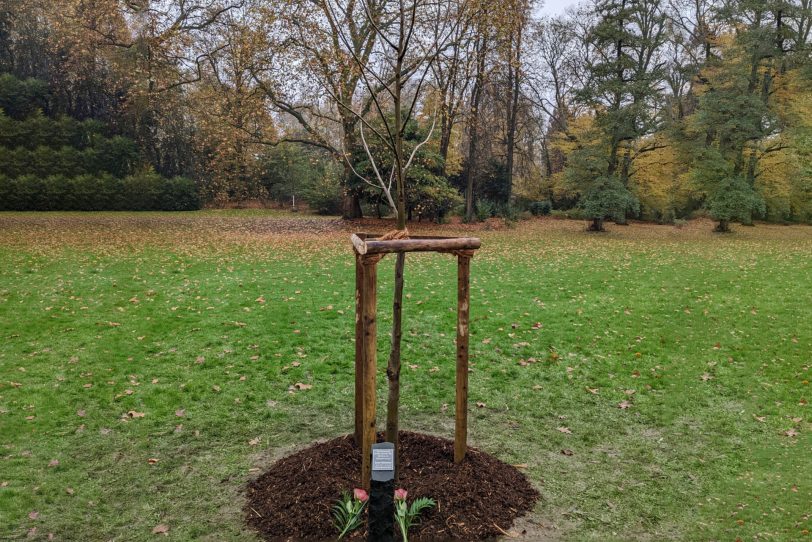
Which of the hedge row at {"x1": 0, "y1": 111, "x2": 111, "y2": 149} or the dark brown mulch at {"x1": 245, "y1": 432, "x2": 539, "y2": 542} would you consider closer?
the dark brown mulch at {"x1": 245, "y1": 432, "x2": 539, "y2": 542}

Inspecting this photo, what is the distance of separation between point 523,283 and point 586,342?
3815mm

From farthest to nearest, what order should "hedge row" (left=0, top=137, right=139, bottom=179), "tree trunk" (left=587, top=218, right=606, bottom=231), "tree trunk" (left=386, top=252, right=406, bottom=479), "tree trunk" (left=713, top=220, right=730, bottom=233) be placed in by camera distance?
1. "hedge row" (left=0, top=137, right=139, bottom=179)
2. "tree trunk" (left=587, top=218, right=606, bottom=231)
3. "tree trunk" (left=713, top=220, right=730, bottom=233)
4. "tree trunk" (left=386, top=252, right=406, bottom=479)

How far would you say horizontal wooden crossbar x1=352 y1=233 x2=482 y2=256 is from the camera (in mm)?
3679

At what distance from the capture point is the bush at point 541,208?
34841mm

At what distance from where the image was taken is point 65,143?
29234 millimetres

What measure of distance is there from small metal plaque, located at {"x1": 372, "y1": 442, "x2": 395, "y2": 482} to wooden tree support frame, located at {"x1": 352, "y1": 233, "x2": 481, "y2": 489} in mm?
406

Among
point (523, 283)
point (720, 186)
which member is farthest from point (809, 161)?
point (523, 283)

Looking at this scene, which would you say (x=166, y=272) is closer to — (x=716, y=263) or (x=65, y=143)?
(x=716, y=263)

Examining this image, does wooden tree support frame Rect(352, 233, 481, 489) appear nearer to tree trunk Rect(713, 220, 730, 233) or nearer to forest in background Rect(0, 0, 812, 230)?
forest in background Rect(0, 0, 812, 230)

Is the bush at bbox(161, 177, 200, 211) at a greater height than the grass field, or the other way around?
the bush at bbox(161, 177, 200, 211)

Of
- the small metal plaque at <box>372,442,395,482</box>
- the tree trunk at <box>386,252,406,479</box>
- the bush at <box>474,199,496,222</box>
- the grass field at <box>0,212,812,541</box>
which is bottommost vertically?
the grass field at <box>0,212,812,541</box>

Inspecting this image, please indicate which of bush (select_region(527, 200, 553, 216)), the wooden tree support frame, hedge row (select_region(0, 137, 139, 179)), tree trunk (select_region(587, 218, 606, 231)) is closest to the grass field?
the wooden tree support frame

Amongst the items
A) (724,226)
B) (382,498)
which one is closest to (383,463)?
(382,498)

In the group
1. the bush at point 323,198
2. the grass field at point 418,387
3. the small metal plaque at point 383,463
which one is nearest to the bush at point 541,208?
the bush at point 323,198
